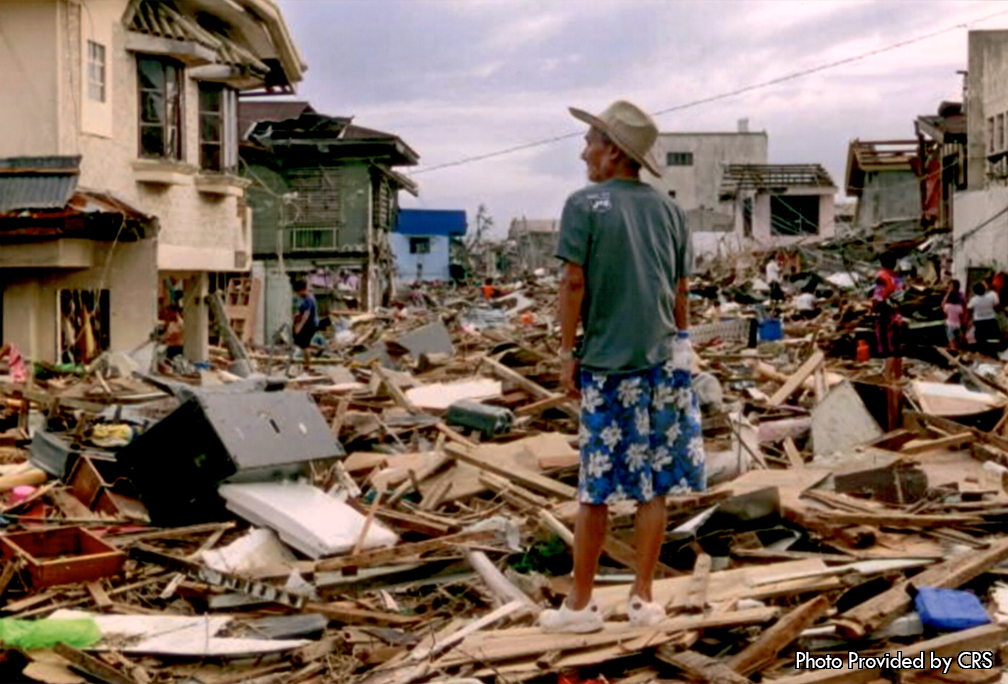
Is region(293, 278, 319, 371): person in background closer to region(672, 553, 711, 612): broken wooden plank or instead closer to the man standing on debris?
region(672, 553, 711, 612): broken wooden plank

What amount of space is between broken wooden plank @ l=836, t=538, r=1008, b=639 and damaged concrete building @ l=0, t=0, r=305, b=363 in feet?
40.9

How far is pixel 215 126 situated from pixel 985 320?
1329 cm

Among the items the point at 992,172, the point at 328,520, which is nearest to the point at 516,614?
the point at 328,520

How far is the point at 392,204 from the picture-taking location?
4684 cm

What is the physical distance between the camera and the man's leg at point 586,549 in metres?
5.23

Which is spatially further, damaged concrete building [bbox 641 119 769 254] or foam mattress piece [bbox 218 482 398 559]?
damaged concrete building [bbox 641 119 769 254]

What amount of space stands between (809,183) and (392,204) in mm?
23477

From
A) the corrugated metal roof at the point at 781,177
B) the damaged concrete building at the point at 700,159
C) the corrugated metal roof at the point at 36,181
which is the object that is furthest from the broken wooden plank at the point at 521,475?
the damaged concrete building at the point at 700,159

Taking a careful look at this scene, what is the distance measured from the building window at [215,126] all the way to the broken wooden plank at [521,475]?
14104 millimetres

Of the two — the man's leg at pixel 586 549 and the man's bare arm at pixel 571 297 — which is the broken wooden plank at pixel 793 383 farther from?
the man's bare arm at pixel 571 297

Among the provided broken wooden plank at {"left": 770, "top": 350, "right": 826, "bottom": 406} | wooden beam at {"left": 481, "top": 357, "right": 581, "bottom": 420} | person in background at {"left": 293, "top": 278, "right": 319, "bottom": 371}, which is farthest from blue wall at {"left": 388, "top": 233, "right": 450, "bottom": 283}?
broken wooden plank at {"left": 770, "top": 350, "right": 826, "bottom": 406}

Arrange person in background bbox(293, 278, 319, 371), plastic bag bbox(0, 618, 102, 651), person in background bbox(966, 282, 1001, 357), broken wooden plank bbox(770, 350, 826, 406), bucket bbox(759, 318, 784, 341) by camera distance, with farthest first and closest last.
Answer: bucket bbox(759, 318, 784, 341)
person in background bbox(293, 278, 319, 371)
person in background bbox(966, 282, 1001, 357)
broken wooden plank bbox(770, 350, 826, 406)
plastic bag bbox(0, 618, 102, 651)

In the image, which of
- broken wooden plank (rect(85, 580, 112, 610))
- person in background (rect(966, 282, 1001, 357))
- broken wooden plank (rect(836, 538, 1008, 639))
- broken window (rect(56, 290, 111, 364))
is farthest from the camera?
person in background (rect(966, 282, 1001, 357))

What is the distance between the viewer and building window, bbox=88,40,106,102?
18766 mm
